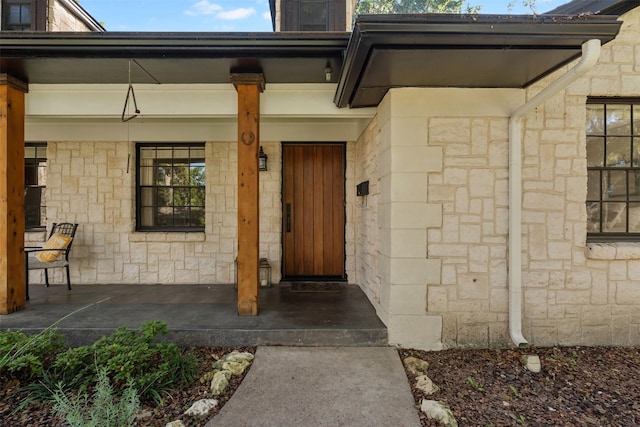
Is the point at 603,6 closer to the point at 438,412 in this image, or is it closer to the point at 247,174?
the point at 247,174

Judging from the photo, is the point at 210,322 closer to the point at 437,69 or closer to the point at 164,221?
the point at 164,221

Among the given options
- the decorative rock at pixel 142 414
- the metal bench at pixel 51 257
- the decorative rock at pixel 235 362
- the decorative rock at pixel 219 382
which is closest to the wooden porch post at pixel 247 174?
the decorative rock at pixel 235 362

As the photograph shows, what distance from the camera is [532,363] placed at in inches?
104

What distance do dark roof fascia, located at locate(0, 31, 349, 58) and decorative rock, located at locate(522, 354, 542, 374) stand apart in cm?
303

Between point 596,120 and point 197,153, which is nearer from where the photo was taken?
point 596,120

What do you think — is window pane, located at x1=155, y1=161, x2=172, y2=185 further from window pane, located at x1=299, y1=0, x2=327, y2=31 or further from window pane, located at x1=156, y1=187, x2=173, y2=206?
window pane, located at x1=299, y1=0, x2=327, y2=31

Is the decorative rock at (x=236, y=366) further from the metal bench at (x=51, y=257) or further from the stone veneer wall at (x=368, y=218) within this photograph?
the metal bench at (x=51, y=257)

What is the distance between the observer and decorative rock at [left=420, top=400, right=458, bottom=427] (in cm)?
199

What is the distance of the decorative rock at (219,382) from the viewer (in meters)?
2.29

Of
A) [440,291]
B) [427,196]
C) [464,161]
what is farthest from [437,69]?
[440,291]

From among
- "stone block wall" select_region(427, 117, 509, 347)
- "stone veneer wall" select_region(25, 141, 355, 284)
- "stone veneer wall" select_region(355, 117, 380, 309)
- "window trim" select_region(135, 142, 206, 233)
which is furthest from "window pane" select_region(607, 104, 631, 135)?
"window trim" select_region(135, 142, 206, 233)

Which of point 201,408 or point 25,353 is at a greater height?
point 25,353

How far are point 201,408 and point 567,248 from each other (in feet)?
10.9

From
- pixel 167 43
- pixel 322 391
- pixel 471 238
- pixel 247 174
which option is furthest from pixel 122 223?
pixel 471 238
